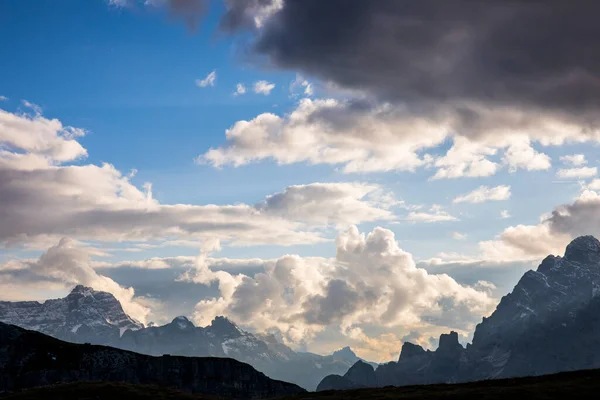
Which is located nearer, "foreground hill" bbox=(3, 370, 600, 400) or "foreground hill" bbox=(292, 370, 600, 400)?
"foreground hill" bbox=(292, 370, 600, 400)

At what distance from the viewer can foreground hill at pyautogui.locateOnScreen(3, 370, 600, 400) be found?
118m

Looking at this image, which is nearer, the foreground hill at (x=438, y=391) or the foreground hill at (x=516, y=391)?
the foreground hill at (x=516, y=391)

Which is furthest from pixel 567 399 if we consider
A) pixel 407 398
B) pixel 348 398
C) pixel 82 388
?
pixel 82 388

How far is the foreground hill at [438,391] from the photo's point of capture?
117719mm

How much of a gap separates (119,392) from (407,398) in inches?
2630

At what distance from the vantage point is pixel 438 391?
137 meters

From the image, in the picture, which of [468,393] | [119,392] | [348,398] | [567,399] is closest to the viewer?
[567,399]

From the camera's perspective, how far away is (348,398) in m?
139

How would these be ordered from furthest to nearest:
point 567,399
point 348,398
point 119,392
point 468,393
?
point 119,392
point 348,398
point 468,393
point 567,399

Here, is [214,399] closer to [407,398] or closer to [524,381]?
[407,398]

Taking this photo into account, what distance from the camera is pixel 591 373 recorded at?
463 feet

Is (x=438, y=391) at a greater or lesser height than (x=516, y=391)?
lesser

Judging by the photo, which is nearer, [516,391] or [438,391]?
[516,391]

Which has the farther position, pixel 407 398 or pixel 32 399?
pixel 32 399
